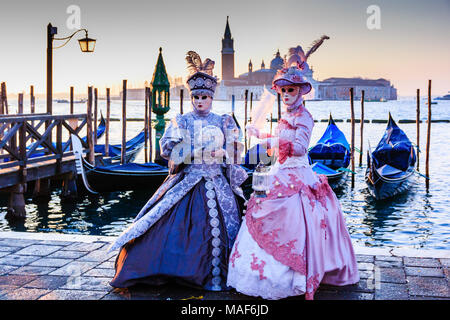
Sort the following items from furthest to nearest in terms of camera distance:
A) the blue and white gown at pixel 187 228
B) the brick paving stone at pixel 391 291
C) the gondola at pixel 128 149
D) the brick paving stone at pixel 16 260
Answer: the gondola at pixel 128 149
the brick paving stone at pixel 16 260
the blue and white gown at pixel 187 228
the brick paving stone at pixel 391 291

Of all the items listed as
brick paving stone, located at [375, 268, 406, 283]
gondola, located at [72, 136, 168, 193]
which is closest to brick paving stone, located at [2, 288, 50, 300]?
brick paving stone, located at [375, 268, 406, 283]

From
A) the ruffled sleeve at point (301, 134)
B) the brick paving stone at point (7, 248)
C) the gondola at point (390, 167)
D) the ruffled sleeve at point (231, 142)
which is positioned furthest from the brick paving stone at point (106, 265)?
the gondola at point (390, 167)

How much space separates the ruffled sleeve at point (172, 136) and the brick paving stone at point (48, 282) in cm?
93

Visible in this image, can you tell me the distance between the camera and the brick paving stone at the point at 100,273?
3.26 meters

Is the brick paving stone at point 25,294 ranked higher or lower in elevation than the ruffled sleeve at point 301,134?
lower

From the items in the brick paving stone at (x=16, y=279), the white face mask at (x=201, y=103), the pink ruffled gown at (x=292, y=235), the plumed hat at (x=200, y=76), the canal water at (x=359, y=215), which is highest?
the plumed hat at (x=200, y=76)

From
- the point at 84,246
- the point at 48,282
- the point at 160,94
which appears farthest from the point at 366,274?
the point at 160,94

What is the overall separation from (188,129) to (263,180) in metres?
0.59

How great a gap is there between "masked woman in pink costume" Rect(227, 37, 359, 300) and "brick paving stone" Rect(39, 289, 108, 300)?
2.32ft

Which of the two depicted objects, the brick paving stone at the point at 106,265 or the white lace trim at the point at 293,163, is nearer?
the white lace trim at the point at 293,163

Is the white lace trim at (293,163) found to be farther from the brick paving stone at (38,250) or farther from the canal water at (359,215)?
the canal water at (359,215)

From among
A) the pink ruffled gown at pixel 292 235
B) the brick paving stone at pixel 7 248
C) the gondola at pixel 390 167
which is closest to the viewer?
the pink ruffled gown at pixel 292 235
